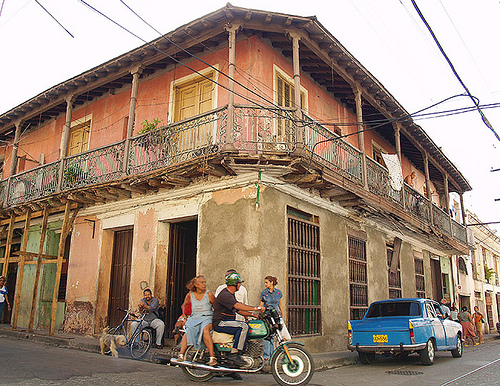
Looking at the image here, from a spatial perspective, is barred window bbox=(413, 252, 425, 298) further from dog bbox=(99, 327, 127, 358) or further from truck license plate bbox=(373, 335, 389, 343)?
dog bbox=(99, 327, 127, 358)

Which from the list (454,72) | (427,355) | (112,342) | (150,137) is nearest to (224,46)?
(150,137)

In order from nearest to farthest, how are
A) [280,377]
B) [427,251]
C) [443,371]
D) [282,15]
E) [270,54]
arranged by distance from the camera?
[280,377] → [443,371] → [282,15] → [270,54] → [427,251]

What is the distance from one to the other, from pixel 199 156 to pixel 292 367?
15.3 feet

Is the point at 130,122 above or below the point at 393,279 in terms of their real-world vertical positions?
above

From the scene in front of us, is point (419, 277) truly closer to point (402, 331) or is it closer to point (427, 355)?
point (427, 355)

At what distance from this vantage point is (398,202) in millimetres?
13555

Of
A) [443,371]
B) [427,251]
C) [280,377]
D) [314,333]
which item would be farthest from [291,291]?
[427,251]

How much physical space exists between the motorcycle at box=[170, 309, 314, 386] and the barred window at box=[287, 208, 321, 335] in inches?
140

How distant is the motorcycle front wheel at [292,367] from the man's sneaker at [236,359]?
0.41m

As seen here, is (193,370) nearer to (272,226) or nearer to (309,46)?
(272,226)

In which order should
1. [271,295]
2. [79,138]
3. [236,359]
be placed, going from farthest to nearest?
1. [79,138]
2. [271,295]
3. [236,359]

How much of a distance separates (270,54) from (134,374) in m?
7.76

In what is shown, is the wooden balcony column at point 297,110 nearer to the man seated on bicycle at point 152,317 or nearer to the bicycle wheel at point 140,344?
the man seated on bicycle at point 152,317

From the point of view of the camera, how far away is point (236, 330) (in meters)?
5.96
